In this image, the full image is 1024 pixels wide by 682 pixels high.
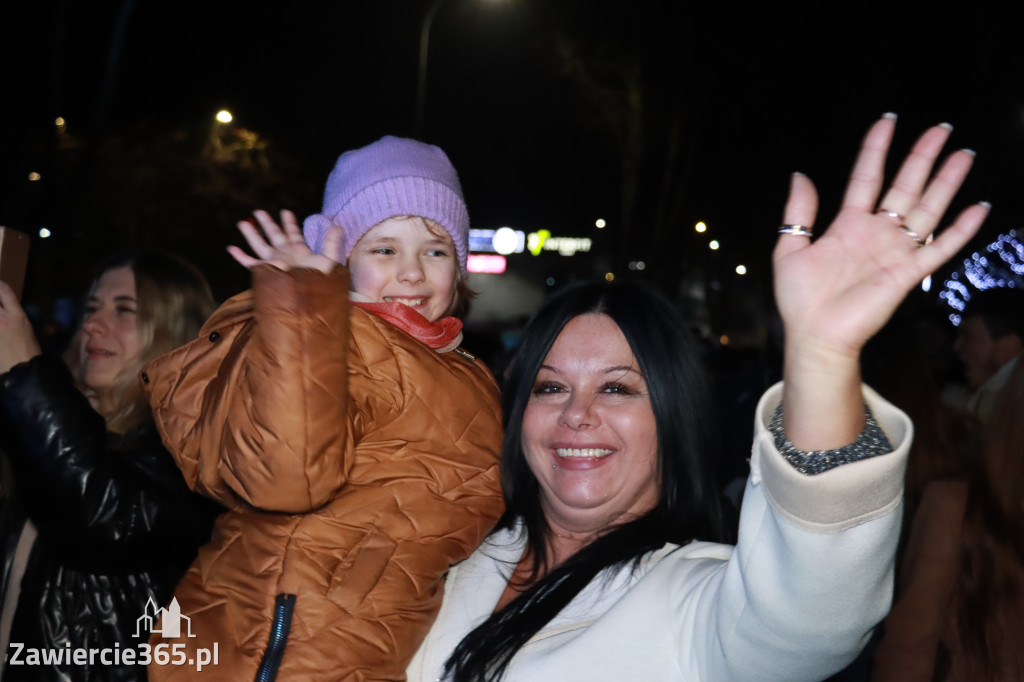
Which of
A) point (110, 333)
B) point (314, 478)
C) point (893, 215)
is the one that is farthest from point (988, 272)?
point (314, 478)

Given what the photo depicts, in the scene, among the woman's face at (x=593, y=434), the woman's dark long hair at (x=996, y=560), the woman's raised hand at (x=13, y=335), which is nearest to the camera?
the woman's dark long hair at (x=996, y=560)

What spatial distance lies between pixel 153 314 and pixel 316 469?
1827 millimetres

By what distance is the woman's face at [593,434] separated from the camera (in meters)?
2.53

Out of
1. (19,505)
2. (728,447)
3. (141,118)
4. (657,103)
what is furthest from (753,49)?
(19,505)

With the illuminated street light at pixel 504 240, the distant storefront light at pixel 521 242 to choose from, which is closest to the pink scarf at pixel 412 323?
the distant storefront light at pixel 521 242

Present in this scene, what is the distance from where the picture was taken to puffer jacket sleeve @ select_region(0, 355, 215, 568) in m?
2.71

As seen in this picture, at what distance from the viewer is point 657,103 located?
2088cm

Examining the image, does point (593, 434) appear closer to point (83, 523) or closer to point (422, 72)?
point (83, 523)

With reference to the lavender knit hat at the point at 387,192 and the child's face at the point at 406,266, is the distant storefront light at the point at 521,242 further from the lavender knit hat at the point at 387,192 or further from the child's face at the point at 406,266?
the child's face at the point at 406,266

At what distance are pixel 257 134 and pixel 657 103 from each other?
34.7 feet

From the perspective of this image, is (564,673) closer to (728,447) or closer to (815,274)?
(815,274)

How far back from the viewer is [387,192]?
3.08 metres

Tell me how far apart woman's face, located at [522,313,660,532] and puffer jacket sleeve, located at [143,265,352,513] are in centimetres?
66

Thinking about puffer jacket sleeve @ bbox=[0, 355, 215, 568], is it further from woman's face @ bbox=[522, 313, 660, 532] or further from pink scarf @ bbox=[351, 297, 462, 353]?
woman's face @ bbox=[522, 313, 660, 532]
